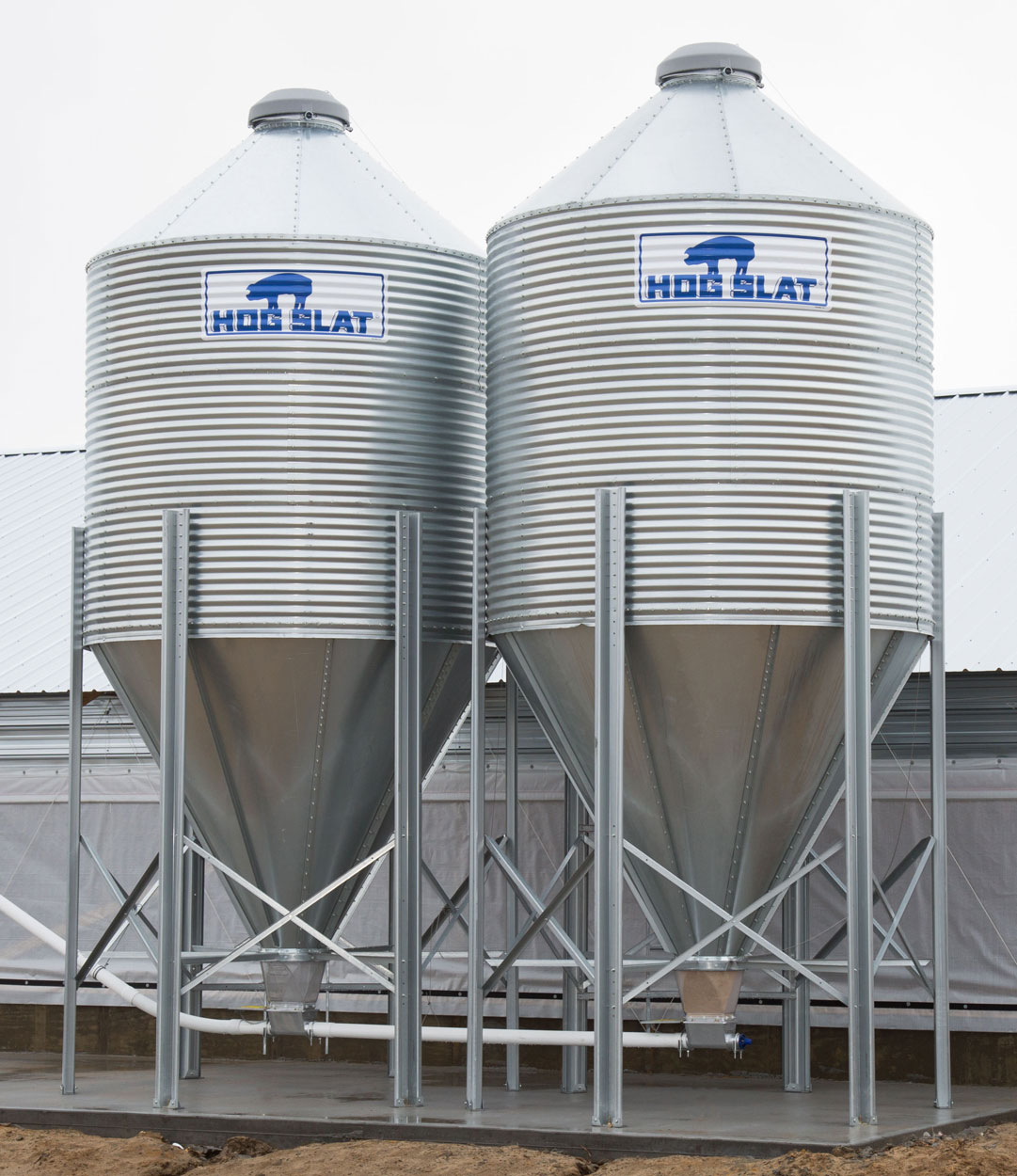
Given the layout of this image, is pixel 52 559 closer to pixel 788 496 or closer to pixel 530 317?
pixel 530 317

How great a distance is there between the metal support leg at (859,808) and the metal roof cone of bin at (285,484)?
3.03 metres

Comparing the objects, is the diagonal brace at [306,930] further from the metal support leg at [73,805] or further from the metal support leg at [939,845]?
the metal support leg at [939,845]

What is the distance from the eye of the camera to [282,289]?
43.6 ft

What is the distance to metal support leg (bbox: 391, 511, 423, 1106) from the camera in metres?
12.9

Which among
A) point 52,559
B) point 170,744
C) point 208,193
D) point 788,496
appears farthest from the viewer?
point 52,559

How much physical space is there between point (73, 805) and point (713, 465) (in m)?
5.65

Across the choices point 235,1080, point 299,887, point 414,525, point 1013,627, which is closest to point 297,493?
point 414,525

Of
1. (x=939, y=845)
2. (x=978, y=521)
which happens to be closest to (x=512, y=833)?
(x=939, y=845)

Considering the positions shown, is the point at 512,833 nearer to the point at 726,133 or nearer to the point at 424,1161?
the point at 424,1161

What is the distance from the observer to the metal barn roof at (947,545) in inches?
635

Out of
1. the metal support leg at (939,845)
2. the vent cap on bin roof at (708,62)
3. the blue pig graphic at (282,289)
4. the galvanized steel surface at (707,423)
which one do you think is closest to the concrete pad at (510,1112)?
the metal support leg at (939,845)

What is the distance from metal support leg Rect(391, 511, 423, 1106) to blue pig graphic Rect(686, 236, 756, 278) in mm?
2703

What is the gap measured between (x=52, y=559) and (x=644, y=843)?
1098 cm

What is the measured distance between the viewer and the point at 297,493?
13180mm
